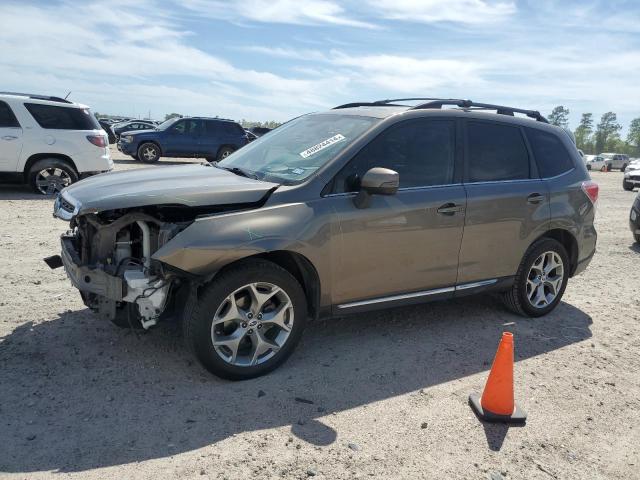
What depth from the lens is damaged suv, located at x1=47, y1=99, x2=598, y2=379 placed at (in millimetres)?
3520

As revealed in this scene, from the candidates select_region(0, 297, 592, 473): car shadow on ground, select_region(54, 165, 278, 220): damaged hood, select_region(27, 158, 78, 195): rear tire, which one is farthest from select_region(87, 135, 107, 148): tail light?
select_region(54, 165, 278, 220): damaged hood

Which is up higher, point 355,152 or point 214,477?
point 355,152

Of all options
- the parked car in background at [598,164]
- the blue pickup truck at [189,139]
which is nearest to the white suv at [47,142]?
the blue pickup truck at [189,139]

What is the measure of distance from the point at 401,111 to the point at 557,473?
9.07 feet

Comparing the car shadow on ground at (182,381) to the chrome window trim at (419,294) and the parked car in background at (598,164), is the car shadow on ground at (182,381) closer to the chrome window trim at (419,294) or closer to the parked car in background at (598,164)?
the chrome window trim at (419,294)

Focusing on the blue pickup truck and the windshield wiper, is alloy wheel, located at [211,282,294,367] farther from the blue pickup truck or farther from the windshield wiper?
the blue pickup truck

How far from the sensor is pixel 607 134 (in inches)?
5281

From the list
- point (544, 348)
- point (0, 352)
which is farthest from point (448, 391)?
point (0, 352)

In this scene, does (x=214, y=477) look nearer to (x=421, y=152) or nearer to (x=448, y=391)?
(x=448, y=391)

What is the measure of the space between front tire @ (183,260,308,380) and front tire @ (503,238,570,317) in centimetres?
233

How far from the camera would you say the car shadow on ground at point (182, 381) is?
9.93ft

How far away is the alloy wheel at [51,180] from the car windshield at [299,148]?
7433 millimetres

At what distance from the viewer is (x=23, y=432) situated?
304 centimetres

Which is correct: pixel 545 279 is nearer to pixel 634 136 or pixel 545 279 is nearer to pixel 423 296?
pixel 423 296
